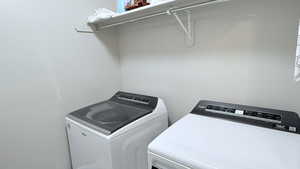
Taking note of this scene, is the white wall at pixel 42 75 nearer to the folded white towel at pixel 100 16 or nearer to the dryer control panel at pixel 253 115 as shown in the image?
the folded white towel at pixel 100 16

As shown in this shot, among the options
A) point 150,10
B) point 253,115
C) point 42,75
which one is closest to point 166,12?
point 150,10

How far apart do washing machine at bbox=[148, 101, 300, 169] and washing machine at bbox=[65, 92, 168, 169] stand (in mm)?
320

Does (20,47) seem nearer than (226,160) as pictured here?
No

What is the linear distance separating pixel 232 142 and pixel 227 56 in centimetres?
67

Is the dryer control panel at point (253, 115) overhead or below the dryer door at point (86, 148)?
overhead

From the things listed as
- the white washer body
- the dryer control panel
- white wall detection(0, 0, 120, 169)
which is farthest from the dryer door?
the dryer control panel

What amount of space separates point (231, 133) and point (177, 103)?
69cm

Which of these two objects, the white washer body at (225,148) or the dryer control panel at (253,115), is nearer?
the white washer body at (225,148)

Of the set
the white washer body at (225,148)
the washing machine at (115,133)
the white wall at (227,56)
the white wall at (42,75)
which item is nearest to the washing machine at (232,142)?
the white washer body at (225,148)

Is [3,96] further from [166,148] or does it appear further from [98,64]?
[166,148]

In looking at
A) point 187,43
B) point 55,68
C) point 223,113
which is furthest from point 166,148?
point 55,68

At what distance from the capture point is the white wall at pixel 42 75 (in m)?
1.18

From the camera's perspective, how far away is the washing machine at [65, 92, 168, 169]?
42.6 inches

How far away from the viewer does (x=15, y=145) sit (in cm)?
124
